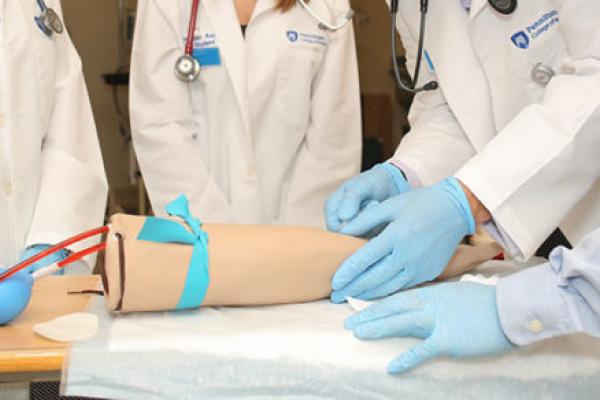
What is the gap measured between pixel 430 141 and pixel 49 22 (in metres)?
0.82

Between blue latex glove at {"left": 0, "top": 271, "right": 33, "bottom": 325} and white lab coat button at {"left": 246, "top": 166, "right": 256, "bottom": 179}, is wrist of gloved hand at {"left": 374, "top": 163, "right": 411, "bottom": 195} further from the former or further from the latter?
blue latex glove at {"left": 0, "top": 271, "right": 33, "bottom": 325}

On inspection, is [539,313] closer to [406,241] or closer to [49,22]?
[406,241]

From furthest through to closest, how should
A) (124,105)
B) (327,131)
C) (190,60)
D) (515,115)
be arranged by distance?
(124,105)
(327,131)
(190,60)
(515,115)

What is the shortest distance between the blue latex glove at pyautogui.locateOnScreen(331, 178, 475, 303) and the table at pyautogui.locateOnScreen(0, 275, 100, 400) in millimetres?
356

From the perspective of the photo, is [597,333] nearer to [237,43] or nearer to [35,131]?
[35,131]

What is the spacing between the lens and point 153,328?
82cm

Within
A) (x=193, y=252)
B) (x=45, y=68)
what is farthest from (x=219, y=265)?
(x=45, y=68)

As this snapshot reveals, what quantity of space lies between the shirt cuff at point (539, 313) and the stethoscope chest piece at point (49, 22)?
110cm

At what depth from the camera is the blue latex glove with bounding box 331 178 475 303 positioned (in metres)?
0.96

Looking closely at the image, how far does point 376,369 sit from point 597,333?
9.8 inches

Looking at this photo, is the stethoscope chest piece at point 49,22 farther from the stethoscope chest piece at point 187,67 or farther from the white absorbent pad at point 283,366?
the white absorbent pad at point 283,366

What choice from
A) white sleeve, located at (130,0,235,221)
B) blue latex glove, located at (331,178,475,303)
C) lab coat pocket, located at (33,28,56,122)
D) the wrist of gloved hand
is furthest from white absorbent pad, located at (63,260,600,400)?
white sleeve, located at (130,0,235,221)

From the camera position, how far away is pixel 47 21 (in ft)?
4.80

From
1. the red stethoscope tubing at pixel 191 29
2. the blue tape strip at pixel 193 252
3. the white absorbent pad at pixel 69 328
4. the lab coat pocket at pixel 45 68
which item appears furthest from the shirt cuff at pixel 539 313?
the red stethoscope tubing at pixel 191 29
